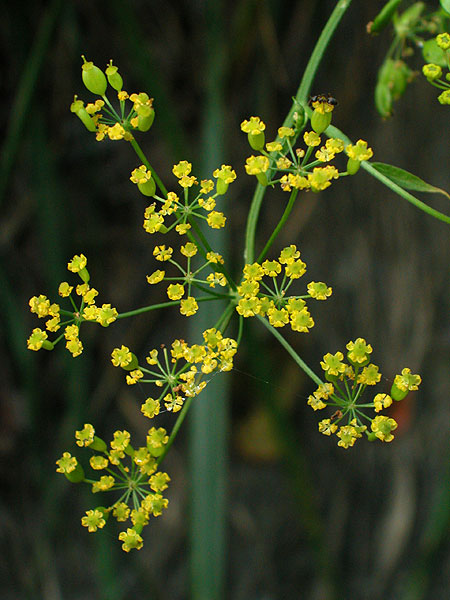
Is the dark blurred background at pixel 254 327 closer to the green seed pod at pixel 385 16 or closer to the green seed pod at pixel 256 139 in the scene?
the green seed pod at pixel 385 16

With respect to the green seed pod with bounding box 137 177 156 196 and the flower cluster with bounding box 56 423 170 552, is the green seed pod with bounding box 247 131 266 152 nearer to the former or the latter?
the green seed pod with bounding box 137 177 156 196

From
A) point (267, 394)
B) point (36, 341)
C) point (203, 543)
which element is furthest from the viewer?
point (267, 394)

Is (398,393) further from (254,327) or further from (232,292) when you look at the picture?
(254,327)

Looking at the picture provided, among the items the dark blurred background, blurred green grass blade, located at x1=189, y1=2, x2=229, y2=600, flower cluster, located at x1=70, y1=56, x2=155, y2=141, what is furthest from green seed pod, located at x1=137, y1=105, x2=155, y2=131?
the dark blurred background

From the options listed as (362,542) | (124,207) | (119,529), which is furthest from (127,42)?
(362,542)

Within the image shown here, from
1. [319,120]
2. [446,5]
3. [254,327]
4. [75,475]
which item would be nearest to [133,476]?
[75,475]

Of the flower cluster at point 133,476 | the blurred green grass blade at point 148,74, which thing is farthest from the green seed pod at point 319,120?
the blurred green grass blade at point 148,74

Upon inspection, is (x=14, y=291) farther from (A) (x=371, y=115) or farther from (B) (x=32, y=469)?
(A) (x=371, y=115)
